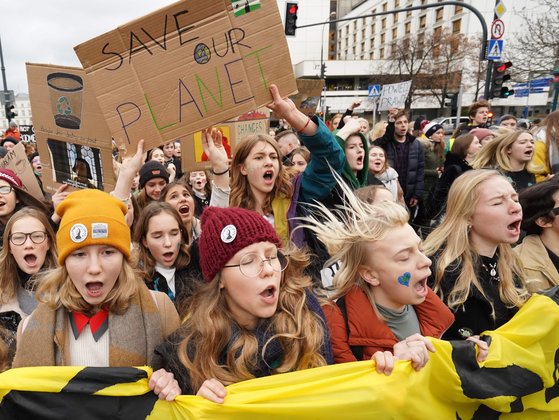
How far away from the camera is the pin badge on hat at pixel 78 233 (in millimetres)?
1782

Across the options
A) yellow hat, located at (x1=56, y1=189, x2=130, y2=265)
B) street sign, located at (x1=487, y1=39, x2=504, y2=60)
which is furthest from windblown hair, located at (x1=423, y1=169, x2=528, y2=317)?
street sign, located at (x1=487, y1=39, x2=504, y2=60)

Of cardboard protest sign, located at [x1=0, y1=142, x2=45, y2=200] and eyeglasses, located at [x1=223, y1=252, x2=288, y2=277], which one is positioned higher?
cardboard protest sign, located at [x1=0, y1=142, x2=45, y2=200]

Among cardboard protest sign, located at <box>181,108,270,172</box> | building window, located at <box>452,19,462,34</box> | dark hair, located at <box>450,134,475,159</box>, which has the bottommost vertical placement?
dark hair, located at <box>450,134,475,159</box>

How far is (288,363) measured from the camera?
5.59ft

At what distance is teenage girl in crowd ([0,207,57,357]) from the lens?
2391 millimetres

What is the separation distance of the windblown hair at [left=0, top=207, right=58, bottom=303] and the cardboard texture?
1.03ft

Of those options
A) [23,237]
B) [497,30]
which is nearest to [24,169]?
[23,237]

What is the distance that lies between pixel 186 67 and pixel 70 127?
96cm

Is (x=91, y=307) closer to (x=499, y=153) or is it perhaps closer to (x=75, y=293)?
(x=75, y=293)

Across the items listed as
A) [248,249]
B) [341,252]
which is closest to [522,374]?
[341,252]

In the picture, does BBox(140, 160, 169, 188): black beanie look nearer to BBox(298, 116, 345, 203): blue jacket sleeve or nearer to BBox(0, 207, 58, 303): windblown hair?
BBox(0, 207, 58, 303): windblown hair

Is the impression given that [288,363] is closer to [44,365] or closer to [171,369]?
[171,369]

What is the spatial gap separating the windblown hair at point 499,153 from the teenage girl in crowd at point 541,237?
1.90 meters

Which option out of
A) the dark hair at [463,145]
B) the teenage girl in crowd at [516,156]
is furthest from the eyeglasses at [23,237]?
the dark hair at [463,145]
